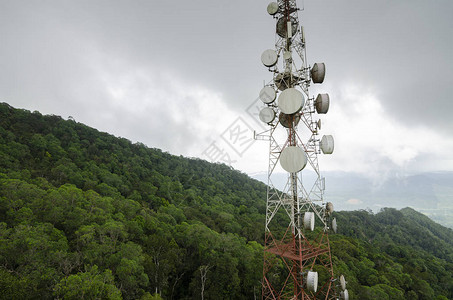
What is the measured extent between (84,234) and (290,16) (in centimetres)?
1863

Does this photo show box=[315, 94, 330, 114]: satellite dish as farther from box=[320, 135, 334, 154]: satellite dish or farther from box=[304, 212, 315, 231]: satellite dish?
box=[304, 212, 315, 231]: satellite dish

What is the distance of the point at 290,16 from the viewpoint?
10.0m

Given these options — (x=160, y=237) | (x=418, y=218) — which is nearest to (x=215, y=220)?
(x=160, y=237)

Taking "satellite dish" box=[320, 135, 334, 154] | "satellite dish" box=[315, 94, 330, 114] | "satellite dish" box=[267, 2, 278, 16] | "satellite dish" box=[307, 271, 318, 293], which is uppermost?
"satellite dish" box=[267, 2, 278, 16]

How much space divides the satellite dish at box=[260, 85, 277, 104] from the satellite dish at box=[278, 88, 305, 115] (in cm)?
129

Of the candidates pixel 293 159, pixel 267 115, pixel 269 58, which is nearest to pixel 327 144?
pixel 293 159

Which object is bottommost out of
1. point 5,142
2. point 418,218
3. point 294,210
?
point 294,210

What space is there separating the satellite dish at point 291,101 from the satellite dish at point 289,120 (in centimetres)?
130

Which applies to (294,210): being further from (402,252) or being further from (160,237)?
(402,252)

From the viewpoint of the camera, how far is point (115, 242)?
16.2m

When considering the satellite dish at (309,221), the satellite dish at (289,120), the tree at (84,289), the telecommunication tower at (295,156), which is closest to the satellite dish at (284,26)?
the telecommunication tower at (295,156)

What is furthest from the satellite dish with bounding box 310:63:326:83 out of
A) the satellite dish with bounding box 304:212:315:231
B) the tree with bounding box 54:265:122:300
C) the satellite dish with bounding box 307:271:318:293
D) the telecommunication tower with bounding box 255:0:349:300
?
the tree with bounding box 54:265:122:300

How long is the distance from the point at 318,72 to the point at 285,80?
137cm

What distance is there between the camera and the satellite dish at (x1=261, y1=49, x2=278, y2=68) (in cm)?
969
